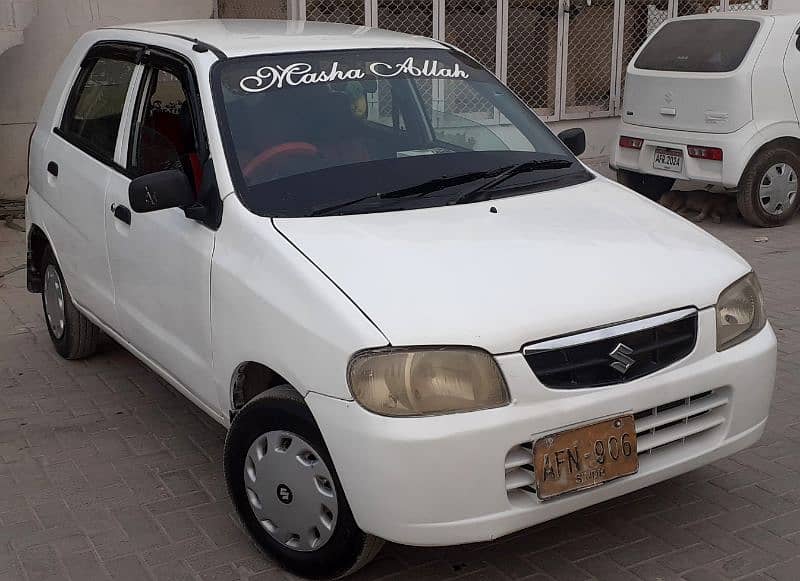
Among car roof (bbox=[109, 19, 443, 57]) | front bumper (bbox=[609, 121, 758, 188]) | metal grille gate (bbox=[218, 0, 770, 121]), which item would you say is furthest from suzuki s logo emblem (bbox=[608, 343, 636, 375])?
metal grille gate (bbox=[218, 0, 770, 121])

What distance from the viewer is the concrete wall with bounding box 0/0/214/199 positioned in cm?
893

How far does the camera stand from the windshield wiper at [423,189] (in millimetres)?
3537

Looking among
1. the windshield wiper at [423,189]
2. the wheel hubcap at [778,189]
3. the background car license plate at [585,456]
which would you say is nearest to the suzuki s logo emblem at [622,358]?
the background car license plate at [585,456]

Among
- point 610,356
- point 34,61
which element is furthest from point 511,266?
point 34,61

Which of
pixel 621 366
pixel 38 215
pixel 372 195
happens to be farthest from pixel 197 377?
pixel 38 215

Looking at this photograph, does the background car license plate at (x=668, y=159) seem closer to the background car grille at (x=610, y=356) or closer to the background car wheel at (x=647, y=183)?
the background car wheel at (x=647, y=183)

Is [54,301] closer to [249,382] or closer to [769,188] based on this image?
[249,382]

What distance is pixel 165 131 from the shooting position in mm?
4195

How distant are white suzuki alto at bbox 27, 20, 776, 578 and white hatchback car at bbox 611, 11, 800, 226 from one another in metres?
4.37

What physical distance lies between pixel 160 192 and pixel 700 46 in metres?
6.40

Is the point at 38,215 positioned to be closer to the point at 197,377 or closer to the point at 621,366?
the point at 197,377

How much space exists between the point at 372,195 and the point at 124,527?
151 cm

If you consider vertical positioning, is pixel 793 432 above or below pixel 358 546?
below

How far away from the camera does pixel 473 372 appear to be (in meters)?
2.86
